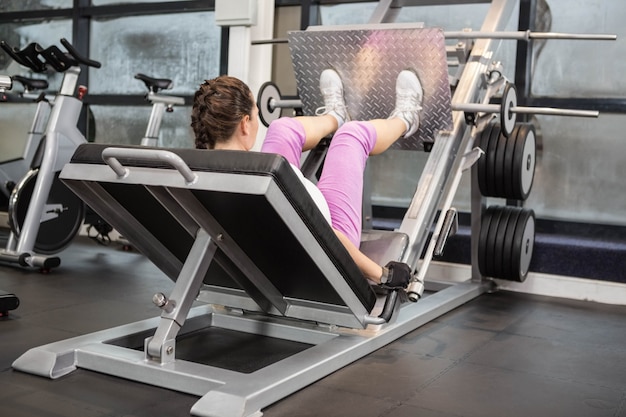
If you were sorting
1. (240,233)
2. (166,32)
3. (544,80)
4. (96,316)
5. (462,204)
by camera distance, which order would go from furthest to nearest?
(166,32) < (462,204) < (544,80) < (96,316) < (240,233)

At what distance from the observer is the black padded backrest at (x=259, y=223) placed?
201 centimetres

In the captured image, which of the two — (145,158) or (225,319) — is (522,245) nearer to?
(225,319)

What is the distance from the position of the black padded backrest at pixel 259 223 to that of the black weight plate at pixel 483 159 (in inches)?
55.8

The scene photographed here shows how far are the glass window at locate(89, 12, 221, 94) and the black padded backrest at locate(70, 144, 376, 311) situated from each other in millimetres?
3278

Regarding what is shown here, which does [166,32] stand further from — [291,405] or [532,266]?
[291,405]

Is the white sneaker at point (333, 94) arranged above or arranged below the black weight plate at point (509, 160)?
above

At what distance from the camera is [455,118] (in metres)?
3.37

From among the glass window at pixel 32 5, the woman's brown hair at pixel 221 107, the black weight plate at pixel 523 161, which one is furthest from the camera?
Result: the glass window at pixel 32 5

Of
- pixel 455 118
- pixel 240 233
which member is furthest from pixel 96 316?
pixel 455 118

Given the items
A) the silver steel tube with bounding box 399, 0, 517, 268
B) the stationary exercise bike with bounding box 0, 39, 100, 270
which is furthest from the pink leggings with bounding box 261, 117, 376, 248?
the stationary exercise bike with bounding box 0, 39, 100, 270

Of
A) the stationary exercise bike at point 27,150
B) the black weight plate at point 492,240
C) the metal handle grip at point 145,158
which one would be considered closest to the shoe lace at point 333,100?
the black weight plate at point 492,240

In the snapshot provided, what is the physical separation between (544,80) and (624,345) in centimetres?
205

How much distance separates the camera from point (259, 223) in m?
2.19

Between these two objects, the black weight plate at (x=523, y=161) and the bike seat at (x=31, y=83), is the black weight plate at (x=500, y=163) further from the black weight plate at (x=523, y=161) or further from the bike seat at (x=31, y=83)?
the bike seat at (x=31, y=83)
